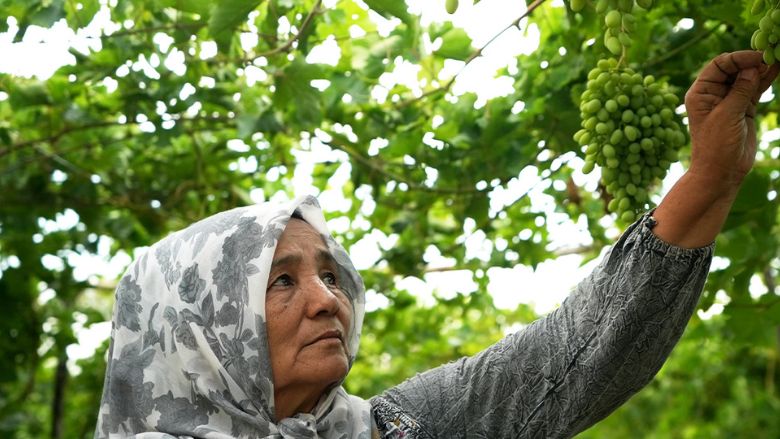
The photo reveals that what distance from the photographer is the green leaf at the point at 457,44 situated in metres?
2.93

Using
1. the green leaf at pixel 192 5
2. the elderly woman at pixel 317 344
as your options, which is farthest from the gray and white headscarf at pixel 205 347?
the green leaf at pixel 192 5

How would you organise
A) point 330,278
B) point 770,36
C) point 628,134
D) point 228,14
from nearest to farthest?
point 770,36
point 628,134
point 330,278
point 228,14

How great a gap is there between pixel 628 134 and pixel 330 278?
651mm

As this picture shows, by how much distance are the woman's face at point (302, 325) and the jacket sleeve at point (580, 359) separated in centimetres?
23

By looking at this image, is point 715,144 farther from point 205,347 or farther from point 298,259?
point 205,347

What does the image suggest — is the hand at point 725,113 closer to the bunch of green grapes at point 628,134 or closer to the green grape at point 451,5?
the bunch of green grapes at point 628,134

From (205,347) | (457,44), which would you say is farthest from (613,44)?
(457,44)

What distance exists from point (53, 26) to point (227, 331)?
1.10 metres

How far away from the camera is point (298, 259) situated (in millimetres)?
2164

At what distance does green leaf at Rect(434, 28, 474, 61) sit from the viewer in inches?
115

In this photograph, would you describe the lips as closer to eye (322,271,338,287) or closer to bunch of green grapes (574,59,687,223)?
eye (322,271,338,287)

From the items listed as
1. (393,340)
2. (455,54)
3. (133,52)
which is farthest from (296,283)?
(393,340)

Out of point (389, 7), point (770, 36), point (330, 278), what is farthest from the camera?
point (389, 7)

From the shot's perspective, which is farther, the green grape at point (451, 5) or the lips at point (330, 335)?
the lips at point (330, 335)
